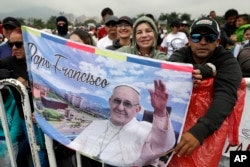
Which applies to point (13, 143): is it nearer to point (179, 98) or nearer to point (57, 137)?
point (57, 137)

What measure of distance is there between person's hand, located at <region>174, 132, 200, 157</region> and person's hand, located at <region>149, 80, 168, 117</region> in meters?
0.20

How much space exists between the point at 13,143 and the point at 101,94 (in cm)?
105

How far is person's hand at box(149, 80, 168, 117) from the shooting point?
206 cm

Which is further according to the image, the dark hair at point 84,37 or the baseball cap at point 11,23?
the baseball cap at point 11,23

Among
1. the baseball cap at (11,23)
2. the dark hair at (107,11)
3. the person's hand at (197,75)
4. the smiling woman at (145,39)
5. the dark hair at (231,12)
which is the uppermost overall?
the dark hair at (107,11)

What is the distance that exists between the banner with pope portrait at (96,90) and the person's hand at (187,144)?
0.06 metres

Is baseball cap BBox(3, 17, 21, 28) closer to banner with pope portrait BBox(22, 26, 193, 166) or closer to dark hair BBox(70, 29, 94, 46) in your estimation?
dark hair BBox(70, 29, 94, 46)

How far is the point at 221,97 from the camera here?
80.1 inches

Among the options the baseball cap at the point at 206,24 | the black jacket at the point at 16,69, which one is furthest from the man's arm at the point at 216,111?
the black jacket at the point at 16,69

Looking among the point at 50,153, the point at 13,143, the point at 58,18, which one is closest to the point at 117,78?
the point at 50,153

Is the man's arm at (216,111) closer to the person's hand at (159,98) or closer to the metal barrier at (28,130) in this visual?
the person's hand at (159,98)

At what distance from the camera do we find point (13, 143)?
271cm

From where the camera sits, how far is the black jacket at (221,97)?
2.01 meters

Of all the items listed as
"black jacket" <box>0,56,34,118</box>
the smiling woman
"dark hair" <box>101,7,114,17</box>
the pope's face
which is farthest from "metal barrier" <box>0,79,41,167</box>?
"dark hair" <box>101,7,114,17</box>
